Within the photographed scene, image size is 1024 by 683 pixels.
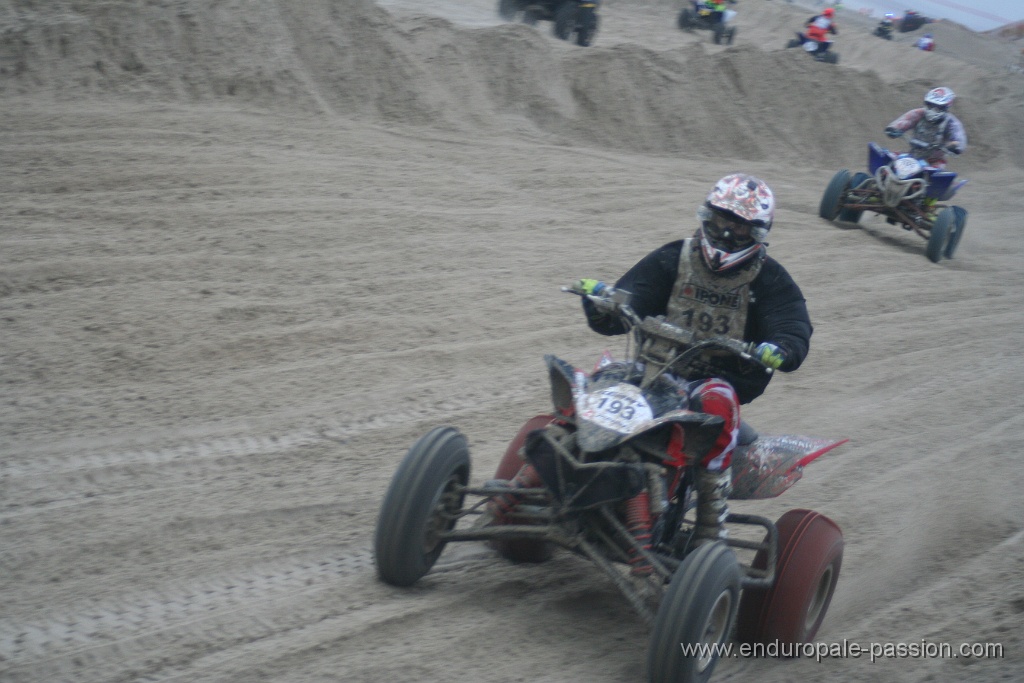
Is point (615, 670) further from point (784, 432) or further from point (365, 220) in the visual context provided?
point (365, 220)

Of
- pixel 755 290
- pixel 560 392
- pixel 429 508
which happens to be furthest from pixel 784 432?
pixel 429 508

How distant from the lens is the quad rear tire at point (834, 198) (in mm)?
14148

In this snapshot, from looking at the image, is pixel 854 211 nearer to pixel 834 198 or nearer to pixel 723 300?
pixel 834 198

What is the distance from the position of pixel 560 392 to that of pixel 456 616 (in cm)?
108

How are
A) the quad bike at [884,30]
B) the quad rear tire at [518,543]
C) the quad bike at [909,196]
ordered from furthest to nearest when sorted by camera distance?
the quad bike at [884,30] < the quad bike at [909,196] < the quad rear tire at [518,543]

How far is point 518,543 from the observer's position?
4.89m

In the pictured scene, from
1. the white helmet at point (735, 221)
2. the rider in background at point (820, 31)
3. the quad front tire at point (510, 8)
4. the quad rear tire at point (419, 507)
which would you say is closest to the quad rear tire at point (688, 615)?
the quad rear tire at point (419, 507)

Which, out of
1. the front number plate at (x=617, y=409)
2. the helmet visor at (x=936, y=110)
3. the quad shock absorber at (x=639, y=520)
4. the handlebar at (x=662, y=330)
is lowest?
the quad shock absorber at (x=639, y=520)

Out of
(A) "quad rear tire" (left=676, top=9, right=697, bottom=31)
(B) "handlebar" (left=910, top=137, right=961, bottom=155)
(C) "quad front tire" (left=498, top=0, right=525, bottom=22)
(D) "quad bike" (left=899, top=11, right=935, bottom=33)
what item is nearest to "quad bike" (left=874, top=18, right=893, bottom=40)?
(D) "quad bike" (left=899, top=11, right=935, bottom=33)

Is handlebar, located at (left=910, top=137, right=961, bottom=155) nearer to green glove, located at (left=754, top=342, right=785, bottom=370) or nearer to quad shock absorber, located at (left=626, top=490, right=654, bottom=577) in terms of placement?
green glove, located at (left=754, top=342, right=785, bottom=370)

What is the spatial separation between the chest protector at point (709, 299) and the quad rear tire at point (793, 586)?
3.17 ft

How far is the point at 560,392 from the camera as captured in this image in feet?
14.6

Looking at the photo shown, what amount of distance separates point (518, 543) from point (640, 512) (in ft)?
2.87

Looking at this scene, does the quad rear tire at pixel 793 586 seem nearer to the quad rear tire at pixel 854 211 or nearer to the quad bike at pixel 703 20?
the quad rear tire at pixel 854 211
